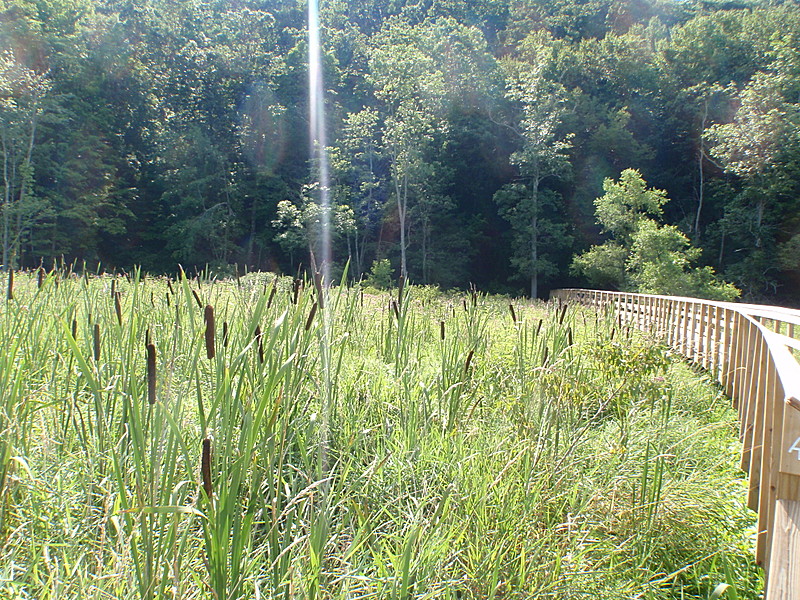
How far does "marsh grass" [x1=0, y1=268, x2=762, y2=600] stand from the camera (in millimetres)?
1194

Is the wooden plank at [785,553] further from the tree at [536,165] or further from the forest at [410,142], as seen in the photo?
the tree at [536,165]

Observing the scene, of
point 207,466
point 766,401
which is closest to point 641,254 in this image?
point 766,401

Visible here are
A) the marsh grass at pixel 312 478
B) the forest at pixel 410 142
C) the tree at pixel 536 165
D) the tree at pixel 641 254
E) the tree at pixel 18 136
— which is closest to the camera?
the marsh grass at pixel 312 478

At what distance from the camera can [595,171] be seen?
103 feet

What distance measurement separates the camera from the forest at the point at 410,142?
1053 inches

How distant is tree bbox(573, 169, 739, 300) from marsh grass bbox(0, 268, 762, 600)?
1740 cm

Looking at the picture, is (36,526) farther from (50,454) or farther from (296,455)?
(296,455)

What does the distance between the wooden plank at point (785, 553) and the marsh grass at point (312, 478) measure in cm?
12

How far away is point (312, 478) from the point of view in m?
1.82

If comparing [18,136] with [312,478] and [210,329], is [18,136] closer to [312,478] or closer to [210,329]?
[312,478]

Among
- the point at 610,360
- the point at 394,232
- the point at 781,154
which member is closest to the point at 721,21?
the point at 781,154

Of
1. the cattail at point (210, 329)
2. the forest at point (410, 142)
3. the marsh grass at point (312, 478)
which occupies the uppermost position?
the forest at point (410, 142)

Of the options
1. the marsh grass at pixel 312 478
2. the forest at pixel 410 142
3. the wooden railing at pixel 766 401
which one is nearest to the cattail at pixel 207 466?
the marsh grass at pixel 312 478

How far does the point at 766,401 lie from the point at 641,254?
19.3 metres
